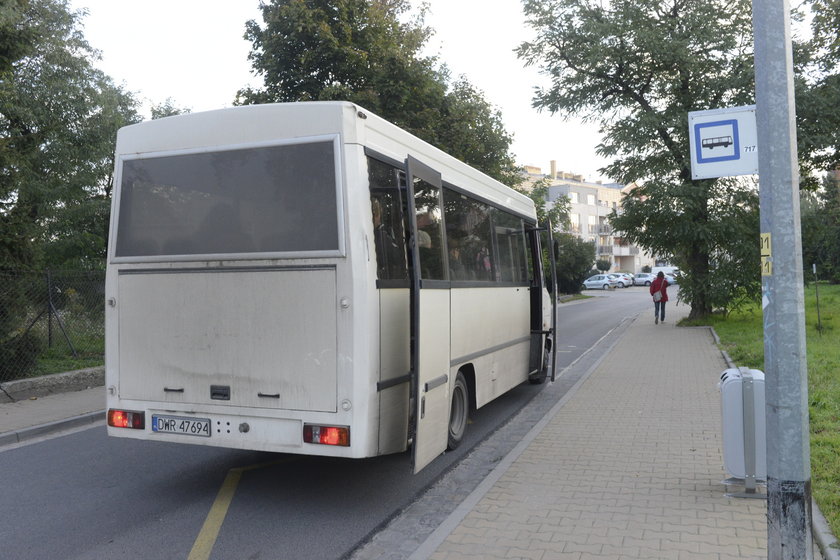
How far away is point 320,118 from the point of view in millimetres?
5215

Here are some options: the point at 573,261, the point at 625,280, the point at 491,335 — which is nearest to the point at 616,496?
the point at 491,335

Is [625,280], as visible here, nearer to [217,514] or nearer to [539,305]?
[539,305]

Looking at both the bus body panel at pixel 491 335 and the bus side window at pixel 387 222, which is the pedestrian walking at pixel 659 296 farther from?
the bus side window at pixel 387 222

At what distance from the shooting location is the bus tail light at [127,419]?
18.6 feet

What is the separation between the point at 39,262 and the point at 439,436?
31.7 feet

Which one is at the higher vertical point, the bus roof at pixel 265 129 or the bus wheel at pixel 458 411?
the bus roof at pixel 265 129

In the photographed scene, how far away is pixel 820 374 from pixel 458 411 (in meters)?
7.36

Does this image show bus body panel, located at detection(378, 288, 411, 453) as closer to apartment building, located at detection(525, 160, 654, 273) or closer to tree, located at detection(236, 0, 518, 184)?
tree, located at detection(236, 0, 518, 184)

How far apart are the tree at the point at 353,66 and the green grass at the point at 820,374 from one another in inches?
388

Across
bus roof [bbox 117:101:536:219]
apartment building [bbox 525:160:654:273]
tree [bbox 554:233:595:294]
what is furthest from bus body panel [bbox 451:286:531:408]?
apartment building [bbox 525:160:654:273]

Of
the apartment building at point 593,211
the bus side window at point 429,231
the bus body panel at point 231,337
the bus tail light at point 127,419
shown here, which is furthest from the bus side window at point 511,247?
the apartment building at point 593,211

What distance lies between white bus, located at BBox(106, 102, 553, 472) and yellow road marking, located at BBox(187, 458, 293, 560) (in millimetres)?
545

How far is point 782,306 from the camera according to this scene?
3.90 metres

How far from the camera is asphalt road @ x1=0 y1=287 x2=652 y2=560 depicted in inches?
190
